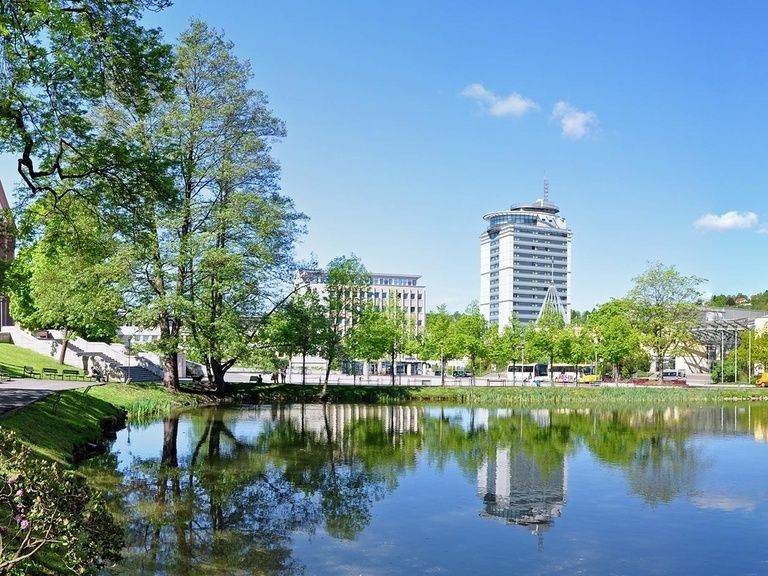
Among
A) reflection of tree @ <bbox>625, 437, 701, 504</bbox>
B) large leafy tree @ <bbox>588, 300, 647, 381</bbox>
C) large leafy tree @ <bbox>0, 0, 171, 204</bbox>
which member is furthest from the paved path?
large leafy tree @ <bbox>588, 300, 647, 381</bbox>

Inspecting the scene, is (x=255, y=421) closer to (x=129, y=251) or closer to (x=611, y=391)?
(x=129, y=251)

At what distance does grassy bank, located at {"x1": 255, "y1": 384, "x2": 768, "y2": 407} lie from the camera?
5400 centimetres

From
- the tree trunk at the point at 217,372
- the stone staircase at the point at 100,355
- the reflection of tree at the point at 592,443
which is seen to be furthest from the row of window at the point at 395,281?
the reflection of tree at the point at 592,443

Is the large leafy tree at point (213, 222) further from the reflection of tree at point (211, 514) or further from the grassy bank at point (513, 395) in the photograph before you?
the reflection of tree at point (211, 514)

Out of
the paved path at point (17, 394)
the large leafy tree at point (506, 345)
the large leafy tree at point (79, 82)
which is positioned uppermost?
the large leafy tree at point (79, 82)

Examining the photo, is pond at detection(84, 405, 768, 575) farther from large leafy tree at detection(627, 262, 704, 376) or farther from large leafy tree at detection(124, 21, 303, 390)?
large leafy tree at detection(627, 262, 704, 376)

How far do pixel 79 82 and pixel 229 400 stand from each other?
3434cm

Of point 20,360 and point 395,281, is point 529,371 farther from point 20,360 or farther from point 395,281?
point 395,281

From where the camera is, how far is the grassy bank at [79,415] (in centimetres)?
2031

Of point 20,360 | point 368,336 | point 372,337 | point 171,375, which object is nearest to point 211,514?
point 171,375

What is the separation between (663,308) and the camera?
8281cm

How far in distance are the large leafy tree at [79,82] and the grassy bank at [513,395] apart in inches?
1354

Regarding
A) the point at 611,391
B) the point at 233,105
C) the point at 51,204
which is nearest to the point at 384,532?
the point at 51,204

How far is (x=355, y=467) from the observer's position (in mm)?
24875
